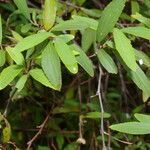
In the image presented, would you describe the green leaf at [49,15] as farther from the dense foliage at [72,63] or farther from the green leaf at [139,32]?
the green leaf at [139,32]

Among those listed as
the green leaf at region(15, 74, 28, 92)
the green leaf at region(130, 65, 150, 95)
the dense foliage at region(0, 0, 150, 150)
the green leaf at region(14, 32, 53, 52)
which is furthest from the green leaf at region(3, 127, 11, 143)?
the green leaf at region(130, 65, 150, 95)

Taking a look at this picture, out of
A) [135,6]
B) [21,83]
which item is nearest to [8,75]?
[21,83]

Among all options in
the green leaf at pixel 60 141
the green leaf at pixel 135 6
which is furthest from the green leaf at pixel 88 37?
the green leaf at pixel 60 141

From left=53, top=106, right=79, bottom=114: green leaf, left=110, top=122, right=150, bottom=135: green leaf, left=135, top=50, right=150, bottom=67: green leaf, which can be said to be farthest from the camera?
left=53, top=106, right=79, bottom=114: green leaf

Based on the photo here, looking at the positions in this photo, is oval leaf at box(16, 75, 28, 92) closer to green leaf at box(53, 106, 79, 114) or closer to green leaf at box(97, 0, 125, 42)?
green leaf at box(97, 0, 125, 42)

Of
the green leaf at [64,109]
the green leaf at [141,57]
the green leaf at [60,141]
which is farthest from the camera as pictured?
the green leaf at [60,141]

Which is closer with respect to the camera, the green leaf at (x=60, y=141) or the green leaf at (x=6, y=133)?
the green leaf at (x=6, y=133)

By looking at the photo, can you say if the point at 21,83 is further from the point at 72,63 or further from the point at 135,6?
the point at 135,6

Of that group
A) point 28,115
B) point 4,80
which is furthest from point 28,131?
point 4,80

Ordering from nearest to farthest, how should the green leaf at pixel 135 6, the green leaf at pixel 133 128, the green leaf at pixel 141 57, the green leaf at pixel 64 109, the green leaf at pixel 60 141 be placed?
the green leaf at pixel 133 128 → the green leaf at pixel 141 57 → the green leaf at pixel 135 6 → the green leaf at pixel 64 109 → the green leaf at pixel 60 141
